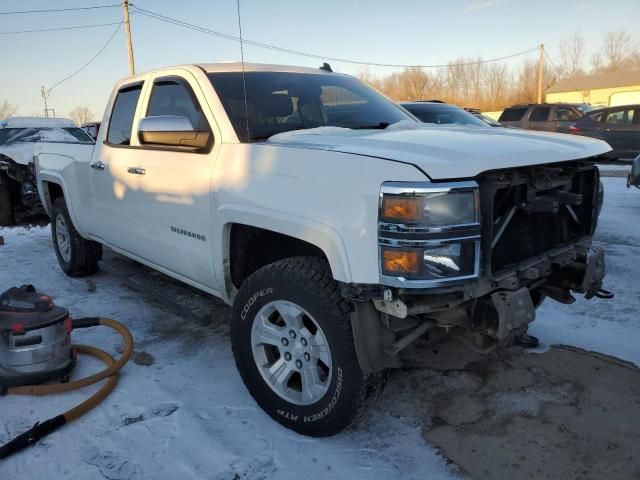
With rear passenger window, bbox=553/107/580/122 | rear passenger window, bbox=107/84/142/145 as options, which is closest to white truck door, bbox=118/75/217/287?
rear passenger window, bbox=107/84/142/145

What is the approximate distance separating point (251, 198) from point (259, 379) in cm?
98

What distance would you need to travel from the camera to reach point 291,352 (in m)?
2.77

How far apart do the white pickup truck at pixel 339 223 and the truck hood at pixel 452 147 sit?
0.01m

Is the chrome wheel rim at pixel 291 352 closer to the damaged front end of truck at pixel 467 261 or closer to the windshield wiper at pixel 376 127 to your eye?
the damaged front end of truck at pixel 467 261

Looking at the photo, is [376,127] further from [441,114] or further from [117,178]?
[441,114]

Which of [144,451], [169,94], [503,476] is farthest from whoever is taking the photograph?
[169,94]

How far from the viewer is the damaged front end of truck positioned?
2.18 m

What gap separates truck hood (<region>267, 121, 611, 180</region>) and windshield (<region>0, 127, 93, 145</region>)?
24.9ft

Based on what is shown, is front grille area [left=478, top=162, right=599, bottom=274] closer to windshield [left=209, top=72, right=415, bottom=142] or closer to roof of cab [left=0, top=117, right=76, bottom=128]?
windshield [left=209, top=72, right=415, bottom=142]

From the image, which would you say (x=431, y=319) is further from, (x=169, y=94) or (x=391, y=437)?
(x=169, y=94)

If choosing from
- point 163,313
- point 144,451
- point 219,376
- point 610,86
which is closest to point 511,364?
point 219,376

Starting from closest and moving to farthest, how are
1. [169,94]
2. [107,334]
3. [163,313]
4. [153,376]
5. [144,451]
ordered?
[144,451]
[153,376]
[169,94]
[107,334]
[163,313]

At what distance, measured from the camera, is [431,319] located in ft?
8.22

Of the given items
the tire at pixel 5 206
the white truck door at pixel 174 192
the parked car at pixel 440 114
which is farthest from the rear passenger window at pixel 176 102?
the tire at pixel 5 206
